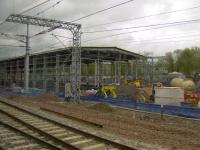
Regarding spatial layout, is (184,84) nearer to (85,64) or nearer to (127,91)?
(127,91)

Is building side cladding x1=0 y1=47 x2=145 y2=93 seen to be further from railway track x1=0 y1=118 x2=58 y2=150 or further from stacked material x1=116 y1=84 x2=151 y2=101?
railway track x1=0 y1=118 x2=58 y2=150

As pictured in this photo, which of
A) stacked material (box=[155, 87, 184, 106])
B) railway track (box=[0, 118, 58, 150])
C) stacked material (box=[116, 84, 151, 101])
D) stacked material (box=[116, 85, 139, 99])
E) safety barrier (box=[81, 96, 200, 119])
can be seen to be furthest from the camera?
stacked material (box=[116, 85, 139, 99])

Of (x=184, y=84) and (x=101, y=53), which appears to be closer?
(x=184, y=84)

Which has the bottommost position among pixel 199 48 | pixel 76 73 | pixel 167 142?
pixel 167 142

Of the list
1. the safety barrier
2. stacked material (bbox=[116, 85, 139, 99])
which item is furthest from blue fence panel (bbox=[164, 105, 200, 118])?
stacked material (bbox=[116, 85, 139, 99])

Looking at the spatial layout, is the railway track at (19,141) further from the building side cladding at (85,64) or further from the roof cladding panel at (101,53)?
the roof cladding panel at (101,53)

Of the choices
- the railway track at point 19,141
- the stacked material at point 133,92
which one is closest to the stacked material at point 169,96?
the stacked material at point 133,92

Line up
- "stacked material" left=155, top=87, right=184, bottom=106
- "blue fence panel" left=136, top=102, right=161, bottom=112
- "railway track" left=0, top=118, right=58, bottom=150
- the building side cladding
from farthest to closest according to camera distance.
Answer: the building side cladding < "stacked material" left=155, top=87, right=184, bottom=106 < "blue fence panel" left=136, top=102, right=161, bottom=112 < "railway track" left=0, top=118, right=58, bottom=150

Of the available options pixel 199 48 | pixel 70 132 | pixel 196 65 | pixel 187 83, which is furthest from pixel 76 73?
pixel 199 48

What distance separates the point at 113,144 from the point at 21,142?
3.68m

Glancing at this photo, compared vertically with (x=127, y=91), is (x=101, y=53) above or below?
above

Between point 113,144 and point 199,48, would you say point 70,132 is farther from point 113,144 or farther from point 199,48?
point 199,48

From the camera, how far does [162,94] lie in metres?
29.6

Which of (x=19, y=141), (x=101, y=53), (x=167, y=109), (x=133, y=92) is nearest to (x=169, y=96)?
(x=133, y=92)
